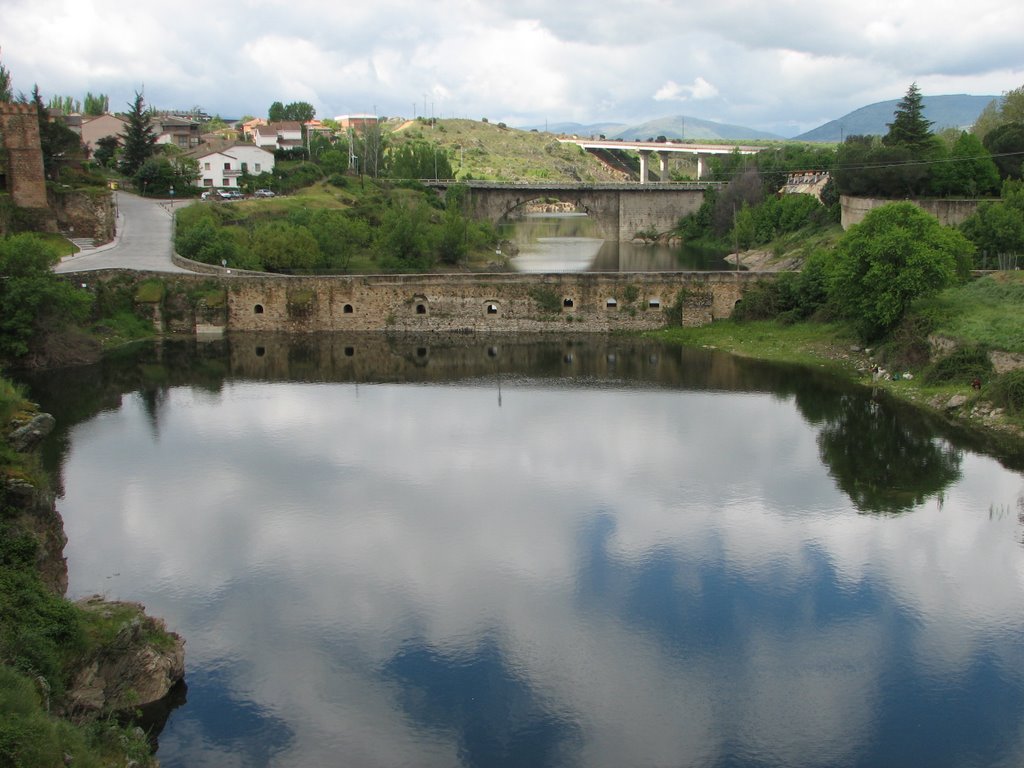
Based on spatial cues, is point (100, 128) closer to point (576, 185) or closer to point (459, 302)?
point (576, 185)

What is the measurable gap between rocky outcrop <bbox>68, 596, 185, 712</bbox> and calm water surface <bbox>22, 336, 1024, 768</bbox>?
0.67 m

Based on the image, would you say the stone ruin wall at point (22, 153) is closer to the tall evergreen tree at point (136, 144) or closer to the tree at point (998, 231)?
the tall evergreen tree at point (136, 144)

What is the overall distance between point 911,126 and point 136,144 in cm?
5574

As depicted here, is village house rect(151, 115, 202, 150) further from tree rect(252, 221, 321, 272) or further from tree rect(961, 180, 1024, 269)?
tree rect(961, 180, 1024, 269)

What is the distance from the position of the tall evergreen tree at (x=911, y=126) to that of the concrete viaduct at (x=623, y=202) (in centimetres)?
2929

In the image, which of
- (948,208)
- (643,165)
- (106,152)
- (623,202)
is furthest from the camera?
(643,165)

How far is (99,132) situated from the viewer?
92688 mm

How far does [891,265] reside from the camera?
126 ft

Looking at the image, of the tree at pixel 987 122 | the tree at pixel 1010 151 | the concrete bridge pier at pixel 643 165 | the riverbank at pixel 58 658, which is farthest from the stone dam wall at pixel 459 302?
the concrete bridge pier at pixel 643 165

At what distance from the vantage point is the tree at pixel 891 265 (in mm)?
37969

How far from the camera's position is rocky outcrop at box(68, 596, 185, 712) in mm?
15836

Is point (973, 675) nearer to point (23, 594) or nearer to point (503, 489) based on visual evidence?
point (503, 489)

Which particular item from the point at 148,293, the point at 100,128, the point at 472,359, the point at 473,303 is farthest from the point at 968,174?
the point at 100,128

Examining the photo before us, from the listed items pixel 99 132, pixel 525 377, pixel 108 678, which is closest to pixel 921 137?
pixel 525 377
